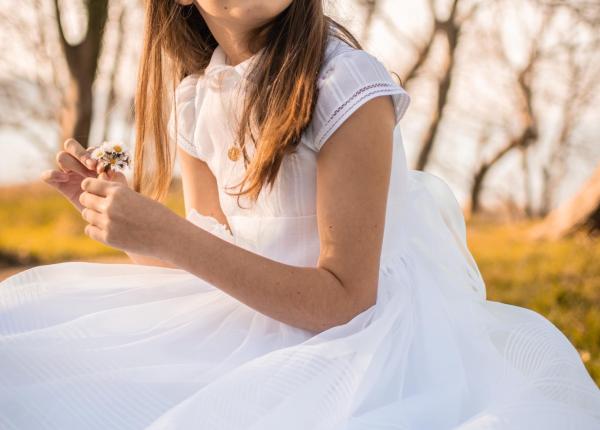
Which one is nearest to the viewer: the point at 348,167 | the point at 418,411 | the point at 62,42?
the point at 418,411

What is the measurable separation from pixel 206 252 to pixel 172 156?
0.67 meters

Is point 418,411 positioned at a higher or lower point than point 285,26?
lower

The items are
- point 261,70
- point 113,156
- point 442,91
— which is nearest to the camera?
point 261,70

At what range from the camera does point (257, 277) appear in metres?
1.38

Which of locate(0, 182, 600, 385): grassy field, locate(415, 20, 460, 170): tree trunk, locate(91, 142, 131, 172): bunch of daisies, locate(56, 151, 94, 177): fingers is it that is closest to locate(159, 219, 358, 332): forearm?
locate(91, 142, 131, 172): bunch of daisies

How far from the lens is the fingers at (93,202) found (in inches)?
55.7

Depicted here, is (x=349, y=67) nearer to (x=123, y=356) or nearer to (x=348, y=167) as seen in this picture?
(x=348, y=167)

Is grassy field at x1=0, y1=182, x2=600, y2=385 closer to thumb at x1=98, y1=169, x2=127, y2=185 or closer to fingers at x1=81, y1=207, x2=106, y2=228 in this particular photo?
thumb at x1=98, y1=169, x2=127, y2=185

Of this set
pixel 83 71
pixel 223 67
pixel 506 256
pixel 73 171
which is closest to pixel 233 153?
pixel 223 67

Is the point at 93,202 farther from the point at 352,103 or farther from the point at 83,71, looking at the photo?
the point at 83,71

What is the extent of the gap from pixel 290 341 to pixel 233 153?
0.46 metres

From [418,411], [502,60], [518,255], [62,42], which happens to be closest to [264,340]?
[418,411]

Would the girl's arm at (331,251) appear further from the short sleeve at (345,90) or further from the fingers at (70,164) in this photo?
the fingers at (70,164)

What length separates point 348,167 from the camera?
4.62 feet
